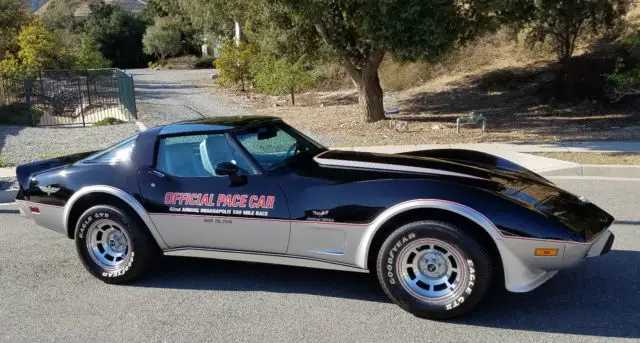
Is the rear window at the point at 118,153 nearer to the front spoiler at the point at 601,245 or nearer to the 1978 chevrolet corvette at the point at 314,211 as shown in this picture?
the 1978 chevrolet corvette at the point at 314,211

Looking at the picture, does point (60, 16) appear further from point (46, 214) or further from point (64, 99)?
point (46, 214)

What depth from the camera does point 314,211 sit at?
4441 millimetres

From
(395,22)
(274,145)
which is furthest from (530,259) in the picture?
(395,22)

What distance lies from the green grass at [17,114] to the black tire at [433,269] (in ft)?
57.5

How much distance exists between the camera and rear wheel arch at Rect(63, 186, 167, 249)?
4941 mm

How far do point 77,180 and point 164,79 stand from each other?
110 feet

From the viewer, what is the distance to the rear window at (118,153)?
517cm

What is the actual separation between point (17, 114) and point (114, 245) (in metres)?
17.5

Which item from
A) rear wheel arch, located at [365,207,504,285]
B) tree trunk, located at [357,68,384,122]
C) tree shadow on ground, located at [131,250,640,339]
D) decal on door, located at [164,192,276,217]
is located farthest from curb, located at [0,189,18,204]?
tree trunk, located at [357,68,384,122]

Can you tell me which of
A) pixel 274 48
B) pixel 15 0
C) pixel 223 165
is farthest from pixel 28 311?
pixel 15 0

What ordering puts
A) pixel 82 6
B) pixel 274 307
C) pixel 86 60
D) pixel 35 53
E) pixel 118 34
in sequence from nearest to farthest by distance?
pixel 274 307 → pixel 35 53 → pixel 86 60 → pixel 118 34 → pixel 82 6

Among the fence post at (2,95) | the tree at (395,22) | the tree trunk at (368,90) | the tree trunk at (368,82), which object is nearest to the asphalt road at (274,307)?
the tree at (395,22)

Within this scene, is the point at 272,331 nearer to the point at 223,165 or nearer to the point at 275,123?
the point at 223,165

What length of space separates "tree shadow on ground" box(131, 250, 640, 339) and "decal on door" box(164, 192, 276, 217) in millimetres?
718
